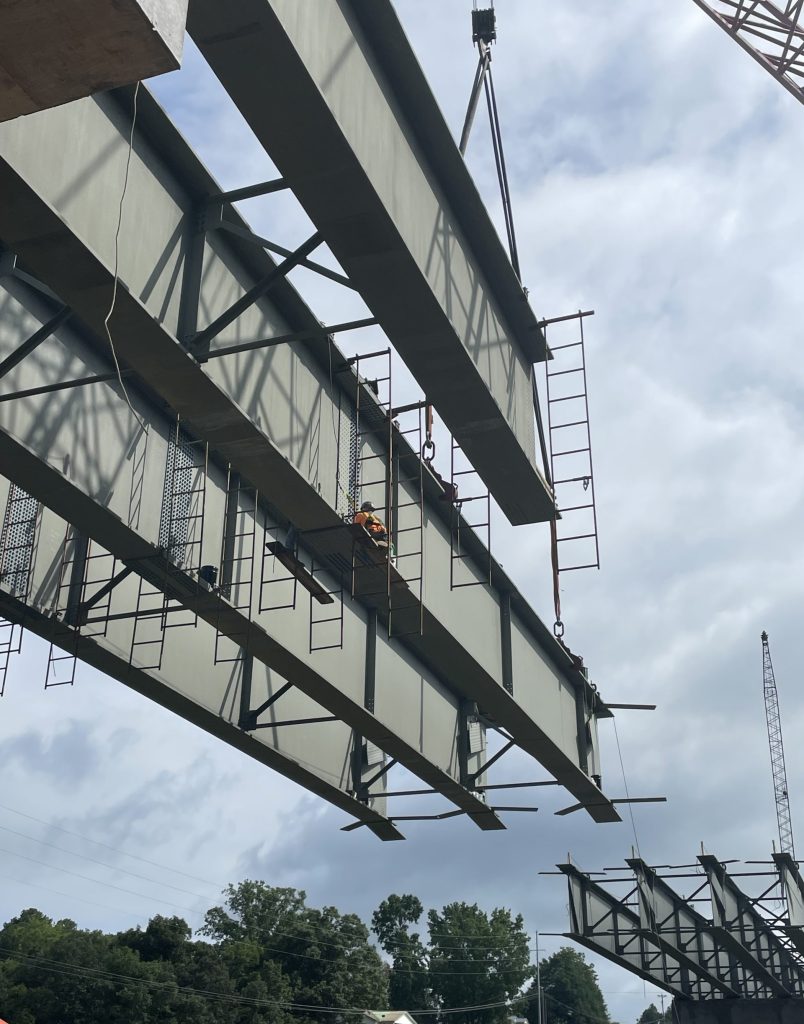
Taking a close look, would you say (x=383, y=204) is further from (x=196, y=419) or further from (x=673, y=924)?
(x=673, y=924)

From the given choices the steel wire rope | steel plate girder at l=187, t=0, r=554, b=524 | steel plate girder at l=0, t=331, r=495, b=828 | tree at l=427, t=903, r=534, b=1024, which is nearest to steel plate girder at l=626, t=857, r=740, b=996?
steel plate girder at l=0, t=331, r=495, b=828

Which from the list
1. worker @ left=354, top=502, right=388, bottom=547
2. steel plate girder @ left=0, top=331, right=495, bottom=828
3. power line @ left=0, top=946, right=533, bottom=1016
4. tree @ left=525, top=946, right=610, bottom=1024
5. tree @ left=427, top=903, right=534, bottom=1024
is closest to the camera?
steel plate girder @ left=0, top=331, right=495, bottom=828

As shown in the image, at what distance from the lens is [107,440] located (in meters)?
12.2

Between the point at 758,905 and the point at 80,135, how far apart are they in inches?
986

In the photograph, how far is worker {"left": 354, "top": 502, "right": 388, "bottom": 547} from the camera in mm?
12820

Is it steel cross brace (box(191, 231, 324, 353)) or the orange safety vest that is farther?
the orange safety vest

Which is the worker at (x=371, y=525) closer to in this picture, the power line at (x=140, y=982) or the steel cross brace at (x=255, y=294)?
the steel cross brace at (x=255, y=294)

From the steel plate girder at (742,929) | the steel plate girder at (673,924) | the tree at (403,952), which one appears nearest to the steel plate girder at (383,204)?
the steel plate girder at (673,924)

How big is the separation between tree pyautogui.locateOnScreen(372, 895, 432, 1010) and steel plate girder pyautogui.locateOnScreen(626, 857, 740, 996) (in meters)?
52.8

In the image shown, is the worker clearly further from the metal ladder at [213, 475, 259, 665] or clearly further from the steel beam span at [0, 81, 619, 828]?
the metal ladder at [213, 475, 259, 665]

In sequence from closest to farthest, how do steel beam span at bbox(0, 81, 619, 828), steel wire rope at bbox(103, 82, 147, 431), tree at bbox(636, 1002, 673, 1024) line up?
steel wire rope at bbox(103, 82, 147, 431) → steel beam span at bbox(0, 81, 619, 828) → tree at bbox(636, 1002, 673, 1024)

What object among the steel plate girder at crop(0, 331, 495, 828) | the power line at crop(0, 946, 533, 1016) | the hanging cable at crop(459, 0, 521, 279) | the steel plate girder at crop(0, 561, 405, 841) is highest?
the hanging cable at crop(459, 0, 521, 279)

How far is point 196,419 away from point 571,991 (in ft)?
340

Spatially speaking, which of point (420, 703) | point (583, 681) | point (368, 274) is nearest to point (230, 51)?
point (368, 274)
